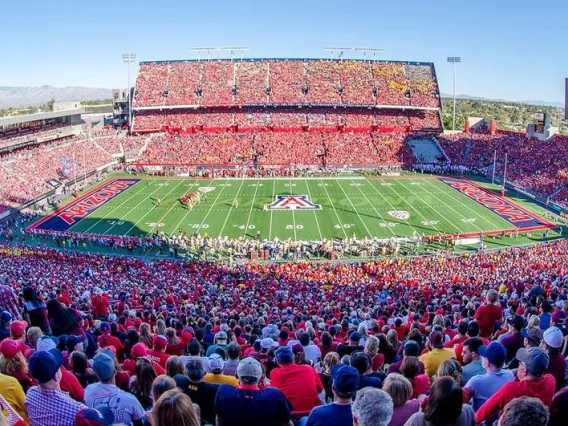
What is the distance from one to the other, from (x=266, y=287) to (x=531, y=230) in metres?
20.3

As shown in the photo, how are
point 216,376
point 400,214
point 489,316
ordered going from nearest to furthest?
point 216,376 < point 489,316 < point 400,214

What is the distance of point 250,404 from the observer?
4340 mm

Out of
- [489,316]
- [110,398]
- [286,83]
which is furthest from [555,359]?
[286,83]

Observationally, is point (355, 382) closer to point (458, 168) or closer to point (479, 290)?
point (479, 290)

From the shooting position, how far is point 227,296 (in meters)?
17.4

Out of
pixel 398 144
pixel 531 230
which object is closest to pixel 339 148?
pixel 398 144

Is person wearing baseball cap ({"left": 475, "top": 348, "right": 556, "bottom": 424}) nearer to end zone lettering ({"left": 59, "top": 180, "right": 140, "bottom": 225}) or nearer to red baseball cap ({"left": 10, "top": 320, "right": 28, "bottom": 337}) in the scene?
red baseball cap ({"left": 10, "top": 320, "right": 28, "bottom": 337})

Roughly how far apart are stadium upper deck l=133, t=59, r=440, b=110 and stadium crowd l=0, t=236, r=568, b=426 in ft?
149

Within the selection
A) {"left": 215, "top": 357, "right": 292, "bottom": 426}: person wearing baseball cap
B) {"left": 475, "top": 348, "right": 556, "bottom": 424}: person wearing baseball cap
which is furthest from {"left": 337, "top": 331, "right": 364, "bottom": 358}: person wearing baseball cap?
{"left": 215, "top": 357, "right": 292, "bottom": 426}: person wearing baseball cap

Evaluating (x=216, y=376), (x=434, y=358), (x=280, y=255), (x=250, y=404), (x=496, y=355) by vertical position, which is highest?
(x=496, y=355)

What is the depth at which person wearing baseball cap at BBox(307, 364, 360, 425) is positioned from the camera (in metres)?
4.12

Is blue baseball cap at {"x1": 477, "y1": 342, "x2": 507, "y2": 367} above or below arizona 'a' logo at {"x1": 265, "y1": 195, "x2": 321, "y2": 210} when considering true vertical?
above

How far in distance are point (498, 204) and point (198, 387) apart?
37.7 meters

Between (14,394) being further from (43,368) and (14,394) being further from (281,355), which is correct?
(281,355)
